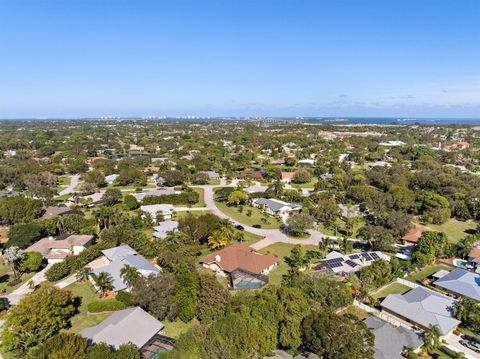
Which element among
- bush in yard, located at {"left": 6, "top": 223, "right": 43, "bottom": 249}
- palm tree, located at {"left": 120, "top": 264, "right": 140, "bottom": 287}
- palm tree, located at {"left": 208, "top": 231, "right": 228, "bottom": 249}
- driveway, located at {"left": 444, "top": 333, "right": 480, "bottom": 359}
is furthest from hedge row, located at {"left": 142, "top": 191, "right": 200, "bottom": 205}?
driveway, located at {"left": 444, "top": 333, "right": 480, "bottom": 359}

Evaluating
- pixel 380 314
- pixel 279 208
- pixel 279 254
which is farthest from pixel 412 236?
→ pixel 279 208

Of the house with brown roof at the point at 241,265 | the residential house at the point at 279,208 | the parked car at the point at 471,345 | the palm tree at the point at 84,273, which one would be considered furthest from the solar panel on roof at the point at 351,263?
the palm tree at the point at 84,273

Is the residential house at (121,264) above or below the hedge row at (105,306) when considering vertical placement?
above

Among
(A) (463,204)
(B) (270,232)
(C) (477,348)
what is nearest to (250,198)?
(B) (270,232)

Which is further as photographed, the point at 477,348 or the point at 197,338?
the point at 477,348

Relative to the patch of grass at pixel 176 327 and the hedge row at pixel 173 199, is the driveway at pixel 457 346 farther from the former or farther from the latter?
the hedge row at pixel 173 199

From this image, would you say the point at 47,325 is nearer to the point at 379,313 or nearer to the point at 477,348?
the point at 379,313

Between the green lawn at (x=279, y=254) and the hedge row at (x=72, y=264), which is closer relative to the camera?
the hedge row at (x=72, y=264)
